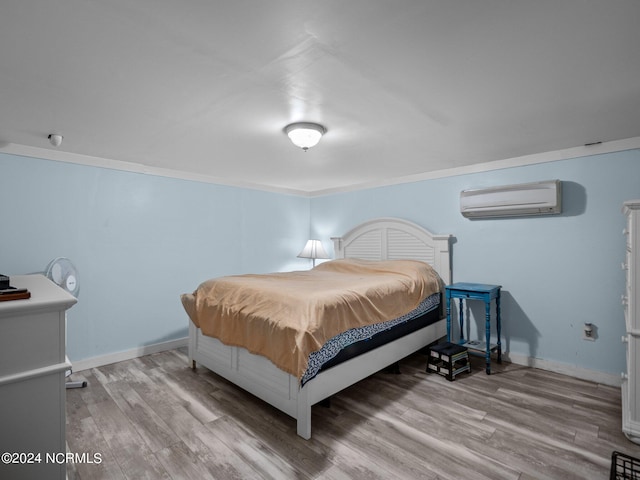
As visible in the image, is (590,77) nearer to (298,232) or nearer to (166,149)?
(166,149)

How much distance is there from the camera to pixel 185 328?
13.0 ft

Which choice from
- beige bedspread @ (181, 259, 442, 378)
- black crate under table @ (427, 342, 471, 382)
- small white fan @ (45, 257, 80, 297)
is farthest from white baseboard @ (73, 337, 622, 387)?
beige bedspread @ (181, 259, 442, 378)

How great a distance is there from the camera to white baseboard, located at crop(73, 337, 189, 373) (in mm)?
3154

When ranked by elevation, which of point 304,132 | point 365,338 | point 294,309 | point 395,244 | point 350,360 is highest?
point 304,132

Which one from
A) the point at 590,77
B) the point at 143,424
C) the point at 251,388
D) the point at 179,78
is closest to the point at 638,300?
the point at 590,77

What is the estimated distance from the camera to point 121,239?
3.43 metres

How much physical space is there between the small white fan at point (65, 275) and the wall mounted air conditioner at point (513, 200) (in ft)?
12.8

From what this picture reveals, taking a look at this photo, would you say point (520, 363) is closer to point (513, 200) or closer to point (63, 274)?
point (513, 200)

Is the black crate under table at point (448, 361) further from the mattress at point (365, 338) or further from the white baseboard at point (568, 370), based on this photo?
the white baseboard at point (568, 370)

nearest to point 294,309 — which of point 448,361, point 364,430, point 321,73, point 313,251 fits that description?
point 364,430

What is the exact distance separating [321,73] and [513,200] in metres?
2.48

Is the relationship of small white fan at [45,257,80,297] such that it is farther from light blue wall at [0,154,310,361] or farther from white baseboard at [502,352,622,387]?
white baseboard at [502,352,622,387]

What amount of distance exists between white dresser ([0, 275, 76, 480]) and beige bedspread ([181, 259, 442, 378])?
46.4 inches

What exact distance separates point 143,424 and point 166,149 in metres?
2.30
